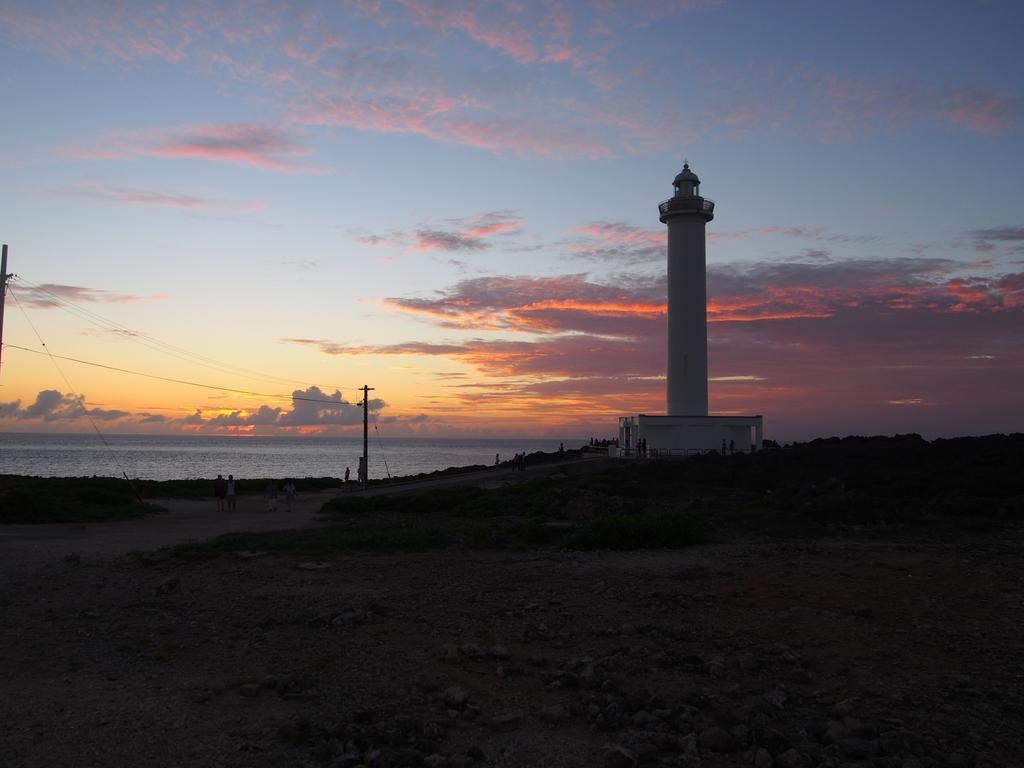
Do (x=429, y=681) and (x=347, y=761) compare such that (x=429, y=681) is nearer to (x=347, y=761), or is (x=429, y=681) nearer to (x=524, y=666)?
(x=524, y=666)

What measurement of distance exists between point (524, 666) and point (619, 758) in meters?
2.61

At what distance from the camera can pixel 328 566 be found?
14.3 meters

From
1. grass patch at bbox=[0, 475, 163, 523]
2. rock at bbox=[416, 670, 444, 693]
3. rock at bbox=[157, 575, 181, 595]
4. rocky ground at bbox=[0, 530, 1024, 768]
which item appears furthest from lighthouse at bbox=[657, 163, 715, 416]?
rock at bbox=[416, 670, 444, 693]

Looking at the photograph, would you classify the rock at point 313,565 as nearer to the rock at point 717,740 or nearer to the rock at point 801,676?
the rock at point 801,676

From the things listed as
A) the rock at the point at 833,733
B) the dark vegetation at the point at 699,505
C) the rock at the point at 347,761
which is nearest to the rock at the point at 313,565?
the dark vegetation at the point at 699,505

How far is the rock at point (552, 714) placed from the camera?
6.74 metres

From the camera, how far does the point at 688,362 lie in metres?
44.3

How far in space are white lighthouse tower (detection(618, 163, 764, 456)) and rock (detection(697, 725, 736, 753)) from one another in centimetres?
3776

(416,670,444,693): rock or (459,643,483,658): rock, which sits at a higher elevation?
(459,643,483,658): rock

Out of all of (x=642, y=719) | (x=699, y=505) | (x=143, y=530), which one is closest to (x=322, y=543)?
(x=143, y=530)

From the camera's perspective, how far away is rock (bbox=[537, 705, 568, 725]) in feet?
22.1

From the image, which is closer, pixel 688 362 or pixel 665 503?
pixel 665 503

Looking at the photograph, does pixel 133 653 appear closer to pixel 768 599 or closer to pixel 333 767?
pixel 333 767

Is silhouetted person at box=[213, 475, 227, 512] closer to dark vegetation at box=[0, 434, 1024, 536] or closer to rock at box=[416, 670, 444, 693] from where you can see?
dark vegetation at box=[0, 434, 1024, 536]
